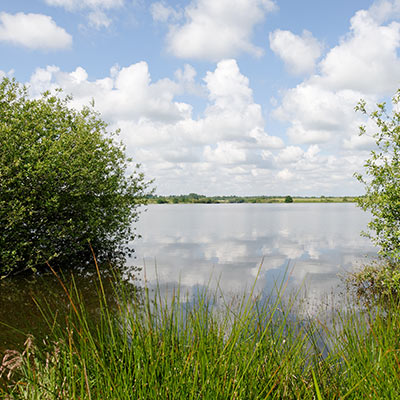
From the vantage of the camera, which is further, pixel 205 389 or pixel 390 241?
pixel 390 241

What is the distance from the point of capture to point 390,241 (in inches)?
476

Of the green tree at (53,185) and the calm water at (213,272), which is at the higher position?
the green tree at (53,185)

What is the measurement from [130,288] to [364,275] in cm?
1016

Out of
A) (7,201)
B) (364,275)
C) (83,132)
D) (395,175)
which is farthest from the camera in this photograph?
(83,132)

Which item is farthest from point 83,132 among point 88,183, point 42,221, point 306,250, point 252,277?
point 306,250

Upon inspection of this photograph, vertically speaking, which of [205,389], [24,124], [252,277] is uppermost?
[24,124]

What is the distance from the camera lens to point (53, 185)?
49.1 ft

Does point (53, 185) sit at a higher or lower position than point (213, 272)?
higher

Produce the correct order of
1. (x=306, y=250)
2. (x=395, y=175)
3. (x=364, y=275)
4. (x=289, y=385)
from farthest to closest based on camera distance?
1. (x=306, y=250)
2. (x=364, y=275)
3. (x=395, y=175)
4. (x=289, y=385)

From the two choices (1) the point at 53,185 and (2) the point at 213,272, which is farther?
(2) the point at 213,272

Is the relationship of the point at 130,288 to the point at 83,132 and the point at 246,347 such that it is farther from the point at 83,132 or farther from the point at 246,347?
the point at 246,347

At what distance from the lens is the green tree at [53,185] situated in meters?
13.7

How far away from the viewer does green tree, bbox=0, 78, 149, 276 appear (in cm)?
1366

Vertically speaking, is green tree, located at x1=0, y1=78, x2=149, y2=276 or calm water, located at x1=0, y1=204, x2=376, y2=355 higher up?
green tree, located at x1=0, y1=78, x2=149, y2=276
